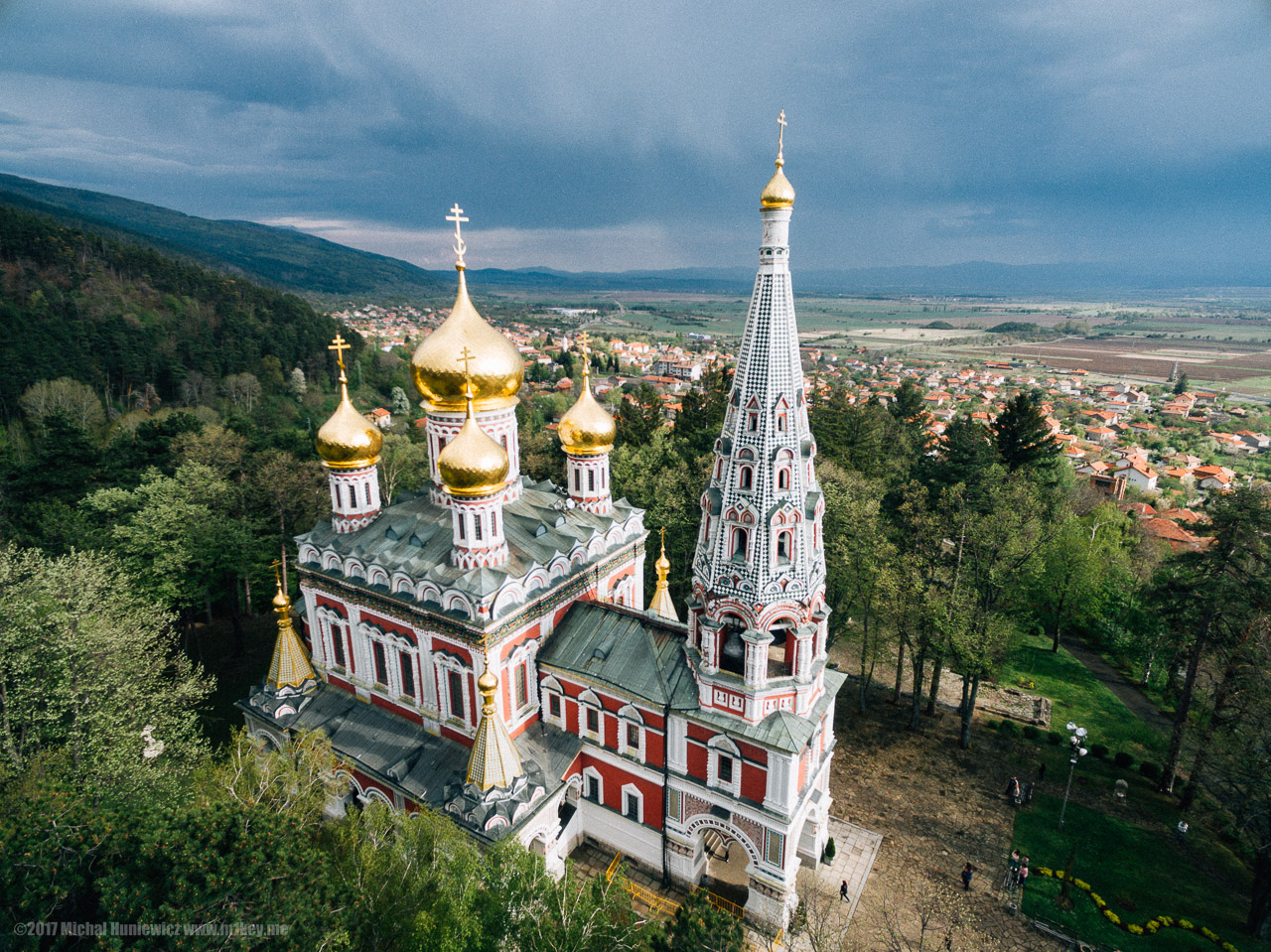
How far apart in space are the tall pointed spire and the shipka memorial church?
0.04 metres

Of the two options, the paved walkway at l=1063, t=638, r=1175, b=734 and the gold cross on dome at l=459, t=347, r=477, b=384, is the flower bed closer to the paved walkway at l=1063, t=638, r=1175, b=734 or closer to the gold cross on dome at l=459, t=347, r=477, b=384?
the paved walkway at l=1063, t=638, r=1175, b=734

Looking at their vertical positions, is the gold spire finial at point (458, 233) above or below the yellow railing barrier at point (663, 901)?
above

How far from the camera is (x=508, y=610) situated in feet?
49.1

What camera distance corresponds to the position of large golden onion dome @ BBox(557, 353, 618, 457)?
61.9 feet

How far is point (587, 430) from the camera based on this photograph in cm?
1884

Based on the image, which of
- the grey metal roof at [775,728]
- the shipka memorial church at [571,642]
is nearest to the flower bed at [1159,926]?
the shipka memorial church at [571,642]

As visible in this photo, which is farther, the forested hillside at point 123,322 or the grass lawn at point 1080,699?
the forested hillside at point 123,322

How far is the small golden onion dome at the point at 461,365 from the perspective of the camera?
1652 centimetres

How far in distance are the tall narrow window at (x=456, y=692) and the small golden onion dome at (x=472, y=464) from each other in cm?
464

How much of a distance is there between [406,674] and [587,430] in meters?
8.44

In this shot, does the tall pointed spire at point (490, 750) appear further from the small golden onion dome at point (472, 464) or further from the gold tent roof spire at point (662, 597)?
the gold tent roof spire at point (662, 597)

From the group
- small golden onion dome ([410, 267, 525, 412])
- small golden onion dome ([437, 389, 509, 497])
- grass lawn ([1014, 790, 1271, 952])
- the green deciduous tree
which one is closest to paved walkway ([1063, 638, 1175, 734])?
grass lawn ([1014, 790, 1271, 952])

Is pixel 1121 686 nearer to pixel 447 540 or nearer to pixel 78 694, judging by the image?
pixel 447 540

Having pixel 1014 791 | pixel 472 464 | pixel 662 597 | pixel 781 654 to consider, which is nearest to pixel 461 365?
pixel 472 464
